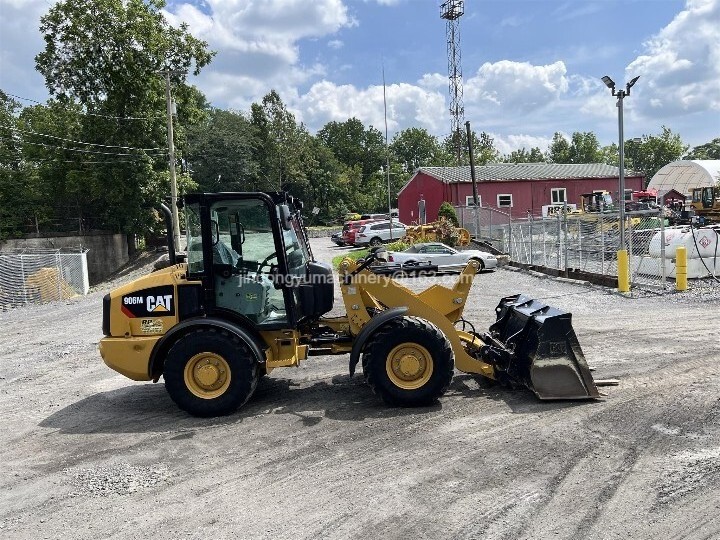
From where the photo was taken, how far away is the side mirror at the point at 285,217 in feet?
20.0

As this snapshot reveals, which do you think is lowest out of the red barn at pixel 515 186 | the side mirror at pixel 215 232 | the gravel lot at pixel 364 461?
A: the gravel lot at pixel 364 461

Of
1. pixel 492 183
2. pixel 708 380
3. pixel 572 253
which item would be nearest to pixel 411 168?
pixel 492 183

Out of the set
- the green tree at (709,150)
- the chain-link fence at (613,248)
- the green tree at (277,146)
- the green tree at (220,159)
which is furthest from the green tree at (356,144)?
the chain-link fence at (613,248)

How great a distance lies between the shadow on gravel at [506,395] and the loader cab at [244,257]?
7.12ft

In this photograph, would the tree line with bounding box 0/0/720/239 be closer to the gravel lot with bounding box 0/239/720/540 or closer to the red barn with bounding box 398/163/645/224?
the red barn with bounding box 398/163/645/224

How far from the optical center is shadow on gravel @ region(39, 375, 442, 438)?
6.27 metres

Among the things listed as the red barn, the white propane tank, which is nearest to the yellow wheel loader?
the white propane tank

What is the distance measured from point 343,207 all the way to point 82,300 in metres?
54.5

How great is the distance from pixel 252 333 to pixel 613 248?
587 inches

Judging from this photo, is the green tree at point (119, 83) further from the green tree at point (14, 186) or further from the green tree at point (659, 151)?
the green tree at point (659, 151)

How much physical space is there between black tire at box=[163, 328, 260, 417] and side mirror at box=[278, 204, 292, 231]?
4.20ft

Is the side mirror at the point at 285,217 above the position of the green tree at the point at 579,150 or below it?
below

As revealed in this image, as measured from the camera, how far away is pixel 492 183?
43.1 meters

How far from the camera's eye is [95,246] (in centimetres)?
3509
